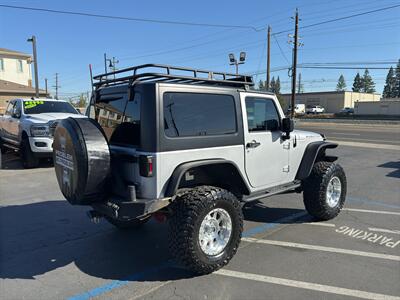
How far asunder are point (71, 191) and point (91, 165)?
0.49 meters

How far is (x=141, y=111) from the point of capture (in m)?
3.49

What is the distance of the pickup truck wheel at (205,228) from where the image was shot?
345 cm

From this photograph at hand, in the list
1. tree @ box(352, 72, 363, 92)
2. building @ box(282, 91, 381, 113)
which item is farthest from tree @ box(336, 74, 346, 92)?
building @ box(282, 91, 381, 113)

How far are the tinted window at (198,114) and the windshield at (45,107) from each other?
7.77 m

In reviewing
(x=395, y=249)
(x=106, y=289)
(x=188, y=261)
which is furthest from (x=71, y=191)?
(x=395, y=249)

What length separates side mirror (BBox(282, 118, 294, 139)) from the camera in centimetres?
471

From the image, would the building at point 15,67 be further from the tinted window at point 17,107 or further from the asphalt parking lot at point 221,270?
the asphalt parking lot at point 221,270

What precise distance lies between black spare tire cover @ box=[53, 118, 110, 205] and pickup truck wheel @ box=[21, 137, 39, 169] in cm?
642

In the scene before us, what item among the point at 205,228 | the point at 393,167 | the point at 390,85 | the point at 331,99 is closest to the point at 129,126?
the point at 205,228

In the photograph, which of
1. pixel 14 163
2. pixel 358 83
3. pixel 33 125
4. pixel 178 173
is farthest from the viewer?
pixel 358 83

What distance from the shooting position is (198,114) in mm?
3854

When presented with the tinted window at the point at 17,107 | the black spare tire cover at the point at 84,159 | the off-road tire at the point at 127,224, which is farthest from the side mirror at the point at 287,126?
the tinted window at the point at 17,107

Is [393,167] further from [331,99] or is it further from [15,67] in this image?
[331,99]

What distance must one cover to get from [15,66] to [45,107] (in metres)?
39.4
